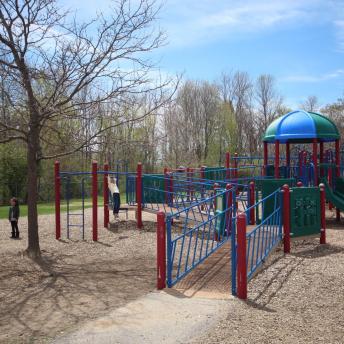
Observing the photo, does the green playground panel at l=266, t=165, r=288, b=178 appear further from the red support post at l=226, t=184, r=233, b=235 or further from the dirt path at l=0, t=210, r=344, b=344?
the dirt path at l=0, t=210, r=344, b=344

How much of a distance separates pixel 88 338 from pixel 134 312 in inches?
36.0

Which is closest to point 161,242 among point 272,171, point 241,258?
point 241,258

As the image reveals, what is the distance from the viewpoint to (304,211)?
9.67 m

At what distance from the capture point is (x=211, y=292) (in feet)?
20.4

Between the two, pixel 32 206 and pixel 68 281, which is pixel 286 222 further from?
pixel 32 206

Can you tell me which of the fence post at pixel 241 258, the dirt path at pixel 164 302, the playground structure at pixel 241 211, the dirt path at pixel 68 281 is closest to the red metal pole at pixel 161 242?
the playground structure at pixel 241 211

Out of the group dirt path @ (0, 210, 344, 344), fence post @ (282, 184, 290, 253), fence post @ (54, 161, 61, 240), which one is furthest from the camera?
fence post @ (54, 161, 61, 240)

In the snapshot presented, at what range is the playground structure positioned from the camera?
6391 millimetres

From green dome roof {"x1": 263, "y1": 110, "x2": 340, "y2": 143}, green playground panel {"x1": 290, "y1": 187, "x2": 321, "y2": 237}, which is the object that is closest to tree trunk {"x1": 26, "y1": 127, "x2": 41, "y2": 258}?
green playground panel {"x1": 290, "y1": 187, "x2": 321, "y2": 237}

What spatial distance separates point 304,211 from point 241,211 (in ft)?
7.90

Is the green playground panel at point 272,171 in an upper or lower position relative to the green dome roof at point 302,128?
lower

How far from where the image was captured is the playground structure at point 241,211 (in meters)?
6.39

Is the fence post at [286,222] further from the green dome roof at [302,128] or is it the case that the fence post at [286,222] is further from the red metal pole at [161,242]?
the green dome roof at [302,128]

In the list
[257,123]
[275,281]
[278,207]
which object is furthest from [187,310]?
[257,123]
